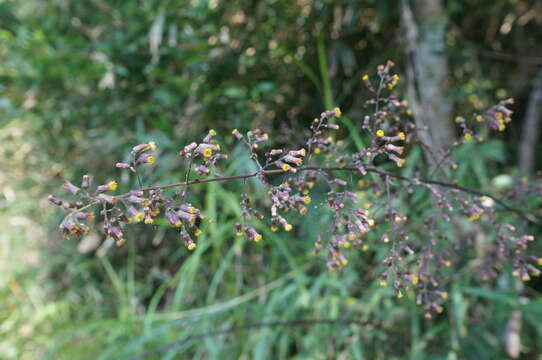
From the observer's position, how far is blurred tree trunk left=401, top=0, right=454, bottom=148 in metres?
1.35

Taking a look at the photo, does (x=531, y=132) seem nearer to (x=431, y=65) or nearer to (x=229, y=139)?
(x=431, y=65)

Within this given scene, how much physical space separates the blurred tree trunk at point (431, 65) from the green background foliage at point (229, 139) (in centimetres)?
6

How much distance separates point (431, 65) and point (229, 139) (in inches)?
28.1

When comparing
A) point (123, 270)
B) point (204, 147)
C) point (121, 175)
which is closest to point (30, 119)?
point (121, 175)

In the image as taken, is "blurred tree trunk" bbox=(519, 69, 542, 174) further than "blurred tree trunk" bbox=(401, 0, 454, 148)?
Yes

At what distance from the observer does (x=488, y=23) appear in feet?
5.58

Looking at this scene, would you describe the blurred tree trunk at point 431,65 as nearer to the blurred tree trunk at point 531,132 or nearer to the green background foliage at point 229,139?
the green background foliage at point 229,139

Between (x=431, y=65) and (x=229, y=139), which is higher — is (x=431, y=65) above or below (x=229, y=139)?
above

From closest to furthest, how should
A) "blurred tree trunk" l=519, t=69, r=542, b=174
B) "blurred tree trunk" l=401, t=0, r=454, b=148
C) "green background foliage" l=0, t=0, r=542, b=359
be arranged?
"green background foliage" l=0, t=0, r=542, b=359
"blurred tree trunk" l=401, t=0, r=454, b=148
"blurred tree trunk" l=519, t=69, r=542, b=174

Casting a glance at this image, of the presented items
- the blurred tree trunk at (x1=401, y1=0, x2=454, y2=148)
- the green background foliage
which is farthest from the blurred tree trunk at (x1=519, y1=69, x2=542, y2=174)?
the blurred tree trunk at (x1=401, y1=0, x2=454, y2=148)

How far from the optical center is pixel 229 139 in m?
1.45

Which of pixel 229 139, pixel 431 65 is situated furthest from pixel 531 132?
pixel 229 139

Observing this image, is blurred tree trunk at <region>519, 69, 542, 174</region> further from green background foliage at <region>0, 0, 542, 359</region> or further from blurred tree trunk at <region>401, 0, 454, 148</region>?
blurred tree trunk at <region>401, 0, 454, 148</region>

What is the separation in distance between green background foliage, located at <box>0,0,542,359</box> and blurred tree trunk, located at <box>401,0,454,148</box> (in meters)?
0.06
